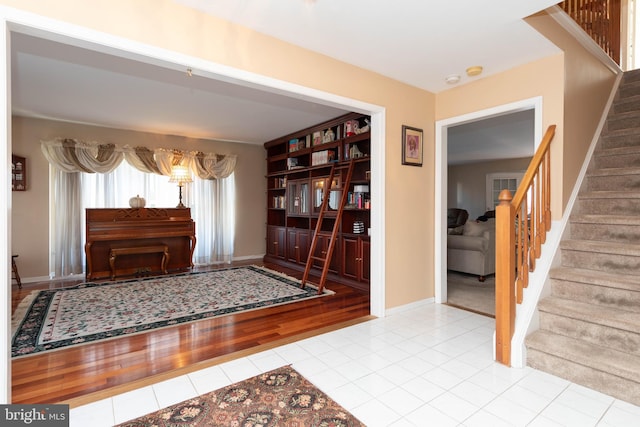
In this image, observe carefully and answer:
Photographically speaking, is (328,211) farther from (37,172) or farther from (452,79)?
(37,172)

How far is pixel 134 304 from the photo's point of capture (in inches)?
140

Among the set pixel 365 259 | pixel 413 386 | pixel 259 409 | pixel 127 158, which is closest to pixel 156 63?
pixel 259 409

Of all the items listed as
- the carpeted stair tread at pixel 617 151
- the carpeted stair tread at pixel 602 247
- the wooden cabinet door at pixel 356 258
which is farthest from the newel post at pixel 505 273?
the wooden cabinet door at pixel 356 258

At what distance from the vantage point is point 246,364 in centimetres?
226

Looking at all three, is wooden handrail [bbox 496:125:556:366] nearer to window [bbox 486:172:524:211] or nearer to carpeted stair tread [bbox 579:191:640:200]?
carpeted stair tread [bbox 579:191:640:200]

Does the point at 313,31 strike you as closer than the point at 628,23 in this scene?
Yes

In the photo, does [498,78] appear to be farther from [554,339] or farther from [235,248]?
[235,248]

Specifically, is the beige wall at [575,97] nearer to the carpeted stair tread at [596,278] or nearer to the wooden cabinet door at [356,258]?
the carpeted stair tread at [596,278]

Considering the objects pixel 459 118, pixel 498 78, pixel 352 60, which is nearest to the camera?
pixel 352 60

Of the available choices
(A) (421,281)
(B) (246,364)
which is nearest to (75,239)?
(B) (246,364)

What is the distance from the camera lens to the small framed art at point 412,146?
3.35m

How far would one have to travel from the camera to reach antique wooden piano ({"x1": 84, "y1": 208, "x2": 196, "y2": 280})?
15.6 feet

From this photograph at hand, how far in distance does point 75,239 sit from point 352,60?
5.06 meters

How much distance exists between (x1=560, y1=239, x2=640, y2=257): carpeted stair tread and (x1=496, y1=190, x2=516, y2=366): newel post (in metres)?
0.79
